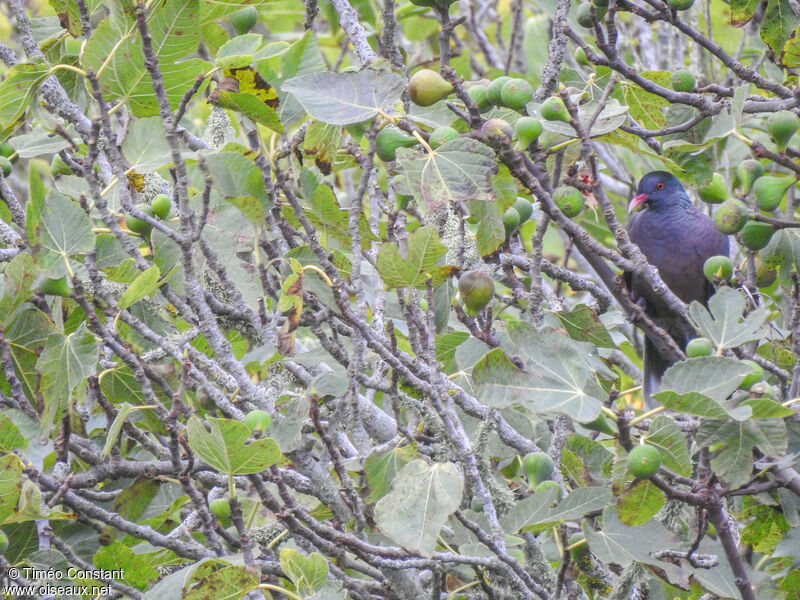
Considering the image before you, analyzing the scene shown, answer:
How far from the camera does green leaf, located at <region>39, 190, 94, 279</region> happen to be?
6.34ft

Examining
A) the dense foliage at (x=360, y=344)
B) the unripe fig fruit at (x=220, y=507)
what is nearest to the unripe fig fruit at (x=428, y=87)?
the dense foliage at (x=360, y=344)

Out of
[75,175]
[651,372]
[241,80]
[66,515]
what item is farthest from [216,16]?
[651,372]

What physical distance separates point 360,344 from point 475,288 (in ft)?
1.00

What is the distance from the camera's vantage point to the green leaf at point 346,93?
188cm

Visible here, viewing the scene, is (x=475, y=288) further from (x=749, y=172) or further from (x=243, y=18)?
(x=243, y=18)

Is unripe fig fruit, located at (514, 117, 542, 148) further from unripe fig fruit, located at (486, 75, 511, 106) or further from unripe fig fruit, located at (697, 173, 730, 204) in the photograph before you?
unripe fig fruit, located at (697, 173, 730, 204)

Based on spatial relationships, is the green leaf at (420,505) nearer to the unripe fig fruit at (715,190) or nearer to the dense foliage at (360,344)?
the dense foliage at (360,344)

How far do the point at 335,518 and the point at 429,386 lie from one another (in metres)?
0.45

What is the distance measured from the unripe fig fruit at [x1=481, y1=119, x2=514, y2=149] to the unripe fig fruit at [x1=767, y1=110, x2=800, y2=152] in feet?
2.64

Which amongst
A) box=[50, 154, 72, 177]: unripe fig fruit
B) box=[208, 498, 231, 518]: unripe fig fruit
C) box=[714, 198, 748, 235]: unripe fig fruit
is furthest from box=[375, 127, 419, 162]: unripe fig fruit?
box=[50, 154, 72, 177]: unripe fig fruit

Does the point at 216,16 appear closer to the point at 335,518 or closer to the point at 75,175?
the point at 75,175

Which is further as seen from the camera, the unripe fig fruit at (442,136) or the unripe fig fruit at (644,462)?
the unripe fig fruit at (442,136)

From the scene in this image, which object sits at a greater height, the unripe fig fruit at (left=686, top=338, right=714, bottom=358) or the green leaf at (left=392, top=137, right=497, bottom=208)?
the green leaf at (left=392, top=137, right=497, bottom=208)

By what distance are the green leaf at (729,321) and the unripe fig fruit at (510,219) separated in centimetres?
52
